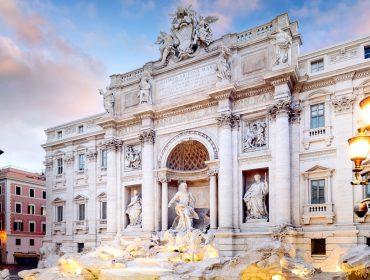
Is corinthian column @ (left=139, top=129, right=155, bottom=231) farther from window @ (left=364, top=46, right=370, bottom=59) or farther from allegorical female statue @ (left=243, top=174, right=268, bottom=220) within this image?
window @ (left=364, top=46, right=370, bottom=59)

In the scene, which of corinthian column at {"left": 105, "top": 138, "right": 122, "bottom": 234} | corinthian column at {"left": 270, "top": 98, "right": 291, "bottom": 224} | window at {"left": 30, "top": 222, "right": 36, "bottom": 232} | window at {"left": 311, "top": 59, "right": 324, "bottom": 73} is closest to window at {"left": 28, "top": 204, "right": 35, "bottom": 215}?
window at {"left": 30, "top": 222, "right": 36, "bottom": 232}

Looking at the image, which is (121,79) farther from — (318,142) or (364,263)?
(364,263)

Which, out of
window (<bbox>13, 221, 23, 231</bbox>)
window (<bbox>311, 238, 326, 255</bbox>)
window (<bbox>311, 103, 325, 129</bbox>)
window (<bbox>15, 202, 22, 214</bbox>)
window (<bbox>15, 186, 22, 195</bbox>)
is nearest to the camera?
window (<bbox>311, 238, 326, 255</bbox>)

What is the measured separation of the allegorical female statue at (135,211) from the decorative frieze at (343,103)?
518 inches

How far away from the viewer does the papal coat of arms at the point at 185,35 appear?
2559 cm

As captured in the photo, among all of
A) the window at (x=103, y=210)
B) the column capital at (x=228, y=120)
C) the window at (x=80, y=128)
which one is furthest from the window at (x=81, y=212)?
the column capital at (x=228, y=120)

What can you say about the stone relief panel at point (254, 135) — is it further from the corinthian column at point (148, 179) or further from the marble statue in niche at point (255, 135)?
the corinthian column at point (148, 179)

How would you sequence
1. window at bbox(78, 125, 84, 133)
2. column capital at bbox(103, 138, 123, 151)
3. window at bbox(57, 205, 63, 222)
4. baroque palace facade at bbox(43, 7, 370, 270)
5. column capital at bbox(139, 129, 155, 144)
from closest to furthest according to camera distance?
baroque palace facade at bbox(43, 7, 370, 270) → column capital at bbox(139, 129, 155, 144) → column capital at bbox(103, 138, 123, 151) → window at bbox(78, 125, 84, 133) → window at bbox(57, 205, 63, 222)

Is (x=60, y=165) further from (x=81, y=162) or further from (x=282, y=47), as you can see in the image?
(x=282, y=47)

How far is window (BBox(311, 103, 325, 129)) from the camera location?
21422mm

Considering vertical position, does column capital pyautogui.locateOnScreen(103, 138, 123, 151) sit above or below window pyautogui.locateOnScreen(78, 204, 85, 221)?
above

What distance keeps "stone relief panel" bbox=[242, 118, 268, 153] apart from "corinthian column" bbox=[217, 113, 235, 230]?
79 cm

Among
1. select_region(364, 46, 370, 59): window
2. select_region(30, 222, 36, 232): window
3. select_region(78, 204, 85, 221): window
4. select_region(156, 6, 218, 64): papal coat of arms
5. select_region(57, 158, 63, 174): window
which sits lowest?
select_region(30, 222, 36, 232): window

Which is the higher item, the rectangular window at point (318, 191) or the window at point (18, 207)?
the rectangular window at point (318, 191)
